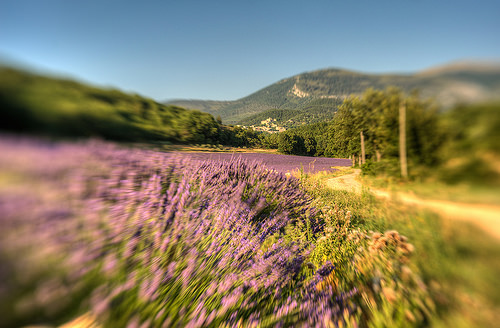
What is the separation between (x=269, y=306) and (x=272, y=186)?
63.2 inches

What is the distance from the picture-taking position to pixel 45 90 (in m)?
0.90

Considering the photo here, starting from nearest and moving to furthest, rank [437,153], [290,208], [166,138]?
[437,153] → [166,138] → [290,208]

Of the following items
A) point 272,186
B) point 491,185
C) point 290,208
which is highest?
point 491,185

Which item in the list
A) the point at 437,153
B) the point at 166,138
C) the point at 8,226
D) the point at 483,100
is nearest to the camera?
the point at 8,226

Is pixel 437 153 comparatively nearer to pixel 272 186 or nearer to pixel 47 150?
pixel 272 186

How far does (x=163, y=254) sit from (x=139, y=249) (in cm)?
17

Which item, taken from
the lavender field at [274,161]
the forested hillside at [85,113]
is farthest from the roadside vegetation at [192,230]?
the lavender field at [274,161]

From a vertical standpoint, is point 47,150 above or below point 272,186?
above

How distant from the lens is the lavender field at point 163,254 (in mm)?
870

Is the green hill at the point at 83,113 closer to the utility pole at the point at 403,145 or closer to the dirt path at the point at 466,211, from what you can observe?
the utility pole at the point at 403,145

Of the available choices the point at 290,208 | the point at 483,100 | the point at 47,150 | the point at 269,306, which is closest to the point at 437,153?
A: the point at 483,100

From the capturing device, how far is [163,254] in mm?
1431

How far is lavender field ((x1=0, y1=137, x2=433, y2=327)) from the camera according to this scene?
34.2 inches

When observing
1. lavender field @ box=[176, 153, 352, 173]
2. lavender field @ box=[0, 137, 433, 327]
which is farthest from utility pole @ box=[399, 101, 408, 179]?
lavender field @ box=[176, 153, 352, 173]
